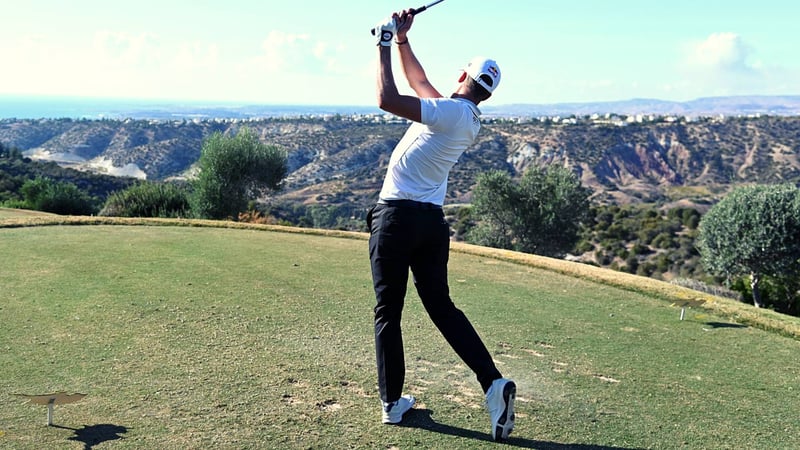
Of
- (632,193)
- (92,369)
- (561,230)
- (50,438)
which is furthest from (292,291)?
(632,193)

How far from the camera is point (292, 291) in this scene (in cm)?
766

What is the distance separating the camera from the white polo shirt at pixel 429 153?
405cm

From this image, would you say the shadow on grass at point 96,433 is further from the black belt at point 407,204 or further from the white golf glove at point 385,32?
the white golf glove at point 385,32

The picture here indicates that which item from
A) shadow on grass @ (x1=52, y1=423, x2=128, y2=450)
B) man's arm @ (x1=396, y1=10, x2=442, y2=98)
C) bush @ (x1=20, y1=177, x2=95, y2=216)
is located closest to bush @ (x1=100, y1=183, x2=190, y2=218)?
bush @ (x1=20, y1=177, x2=95, y2=216)

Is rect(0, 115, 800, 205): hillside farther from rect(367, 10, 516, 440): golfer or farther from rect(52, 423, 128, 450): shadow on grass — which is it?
rect(52, 423, 128, 450): shadow on grass

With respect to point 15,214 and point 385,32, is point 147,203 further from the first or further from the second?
point 385,32

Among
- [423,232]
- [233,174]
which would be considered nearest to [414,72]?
[423,232]

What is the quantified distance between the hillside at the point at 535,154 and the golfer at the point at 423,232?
223ft

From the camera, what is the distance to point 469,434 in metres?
4.00

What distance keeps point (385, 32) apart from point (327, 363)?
2624mm

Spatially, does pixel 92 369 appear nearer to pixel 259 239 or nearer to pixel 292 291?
pixel 292 291

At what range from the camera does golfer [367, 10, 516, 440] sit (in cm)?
403

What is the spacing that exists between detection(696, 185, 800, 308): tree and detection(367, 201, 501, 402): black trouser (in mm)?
18831

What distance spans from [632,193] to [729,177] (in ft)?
50.1
